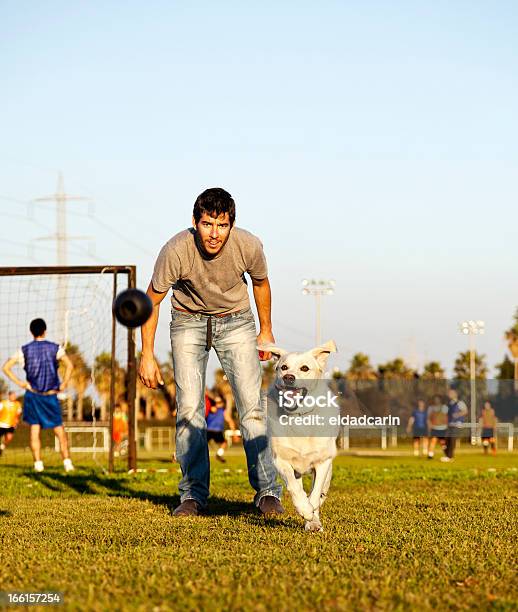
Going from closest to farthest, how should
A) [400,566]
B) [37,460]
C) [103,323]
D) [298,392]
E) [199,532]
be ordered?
[400,566] < [199,532] < [298,392] < [37,460] < [103,323]

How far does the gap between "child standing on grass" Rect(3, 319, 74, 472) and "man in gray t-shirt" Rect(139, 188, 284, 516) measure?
673 cm

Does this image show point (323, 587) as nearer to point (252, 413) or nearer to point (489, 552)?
point (489, 552)

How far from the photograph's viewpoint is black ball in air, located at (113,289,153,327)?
21.4ft

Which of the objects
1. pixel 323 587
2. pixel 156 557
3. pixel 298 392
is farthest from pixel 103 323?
pixel 323 587

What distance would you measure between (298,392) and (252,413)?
4.43 feet

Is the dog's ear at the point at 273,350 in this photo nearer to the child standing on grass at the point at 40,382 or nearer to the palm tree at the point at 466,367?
the child standing on grass at the point at 40,382

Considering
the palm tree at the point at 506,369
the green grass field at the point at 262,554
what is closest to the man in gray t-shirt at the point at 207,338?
the green grass field at the point at 262,554

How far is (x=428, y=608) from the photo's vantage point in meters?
4.07

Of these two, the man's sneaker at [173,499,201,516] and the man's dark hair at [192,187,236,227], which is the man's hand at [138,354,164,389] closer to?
the man's sneaker at [173,499,201,516]

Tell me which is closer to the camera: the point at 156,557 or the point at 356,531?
the point at 156,557

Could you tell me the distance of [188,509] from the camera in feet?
26.6

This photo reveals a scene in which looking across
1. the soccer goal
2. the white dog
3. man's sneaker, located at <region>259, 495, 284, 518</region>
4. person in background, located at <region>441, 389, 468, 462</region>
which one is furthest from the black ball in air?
person in background, located at <region>441, 389, 468, 462</region>

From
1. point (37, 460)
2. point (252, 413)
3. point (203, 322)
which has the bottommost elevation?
point (37, 460)

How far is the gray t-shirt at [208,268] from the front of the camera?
8.03 m
